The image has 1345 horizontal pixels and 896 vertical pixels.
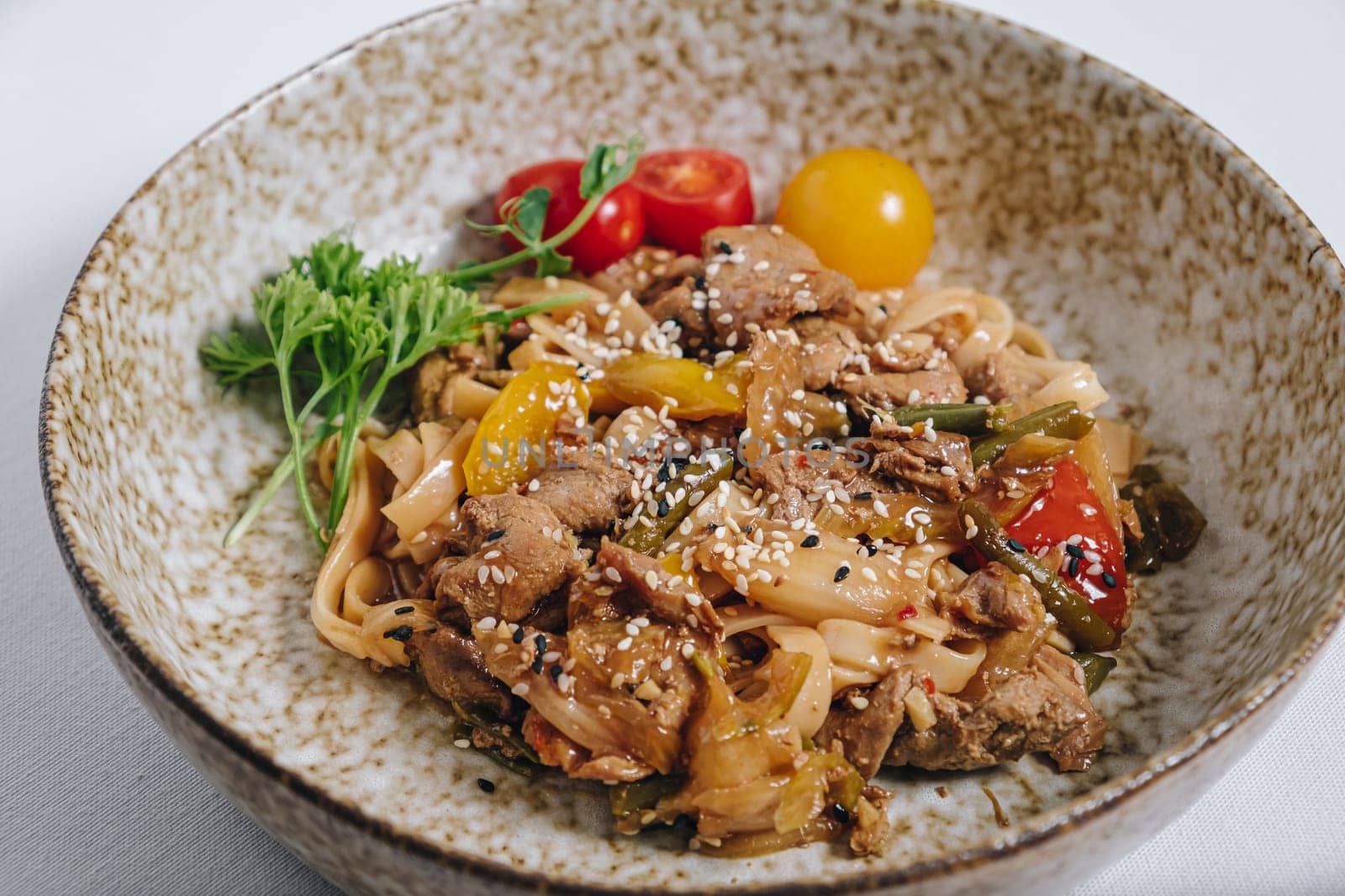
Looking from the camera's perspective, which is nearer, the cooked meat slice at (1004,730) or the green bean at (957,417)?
the cooked meat slice at (1004,730)

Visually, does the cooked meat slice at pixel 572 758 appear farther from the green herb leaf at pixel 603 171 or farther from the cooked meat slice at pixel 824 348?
the green herb leaf at pixel 603 171

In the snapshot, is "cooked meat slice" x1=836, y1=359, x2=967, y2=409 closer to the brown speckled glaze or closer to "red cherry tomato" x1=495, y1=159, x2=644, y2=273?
the brown speckled glaze

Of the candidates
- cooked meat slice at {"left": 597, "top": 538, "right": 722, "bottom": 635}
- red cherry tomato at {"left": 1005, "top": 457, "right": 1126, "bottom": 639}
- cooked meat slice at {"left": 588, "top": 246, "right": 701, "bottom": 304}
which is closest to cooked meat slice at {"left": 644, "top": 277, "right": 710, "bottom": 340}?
cooked meat slice at {"left": 588, "top": 246, "right": 701, "bottom": 304}

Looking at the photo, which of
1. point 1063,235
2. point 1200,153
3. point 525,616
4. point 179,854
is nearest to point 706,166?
point 1063,235

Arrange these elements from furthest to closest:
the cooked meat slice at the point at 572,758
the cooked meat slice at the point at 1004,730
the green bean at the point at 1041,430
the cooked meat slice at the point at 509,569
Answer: the green bean at the point at 1041,430 < the cooked meat slice at the point at 509,569 < the cooked meat slice at the point at 1004,730 < the cooked meat slice at the point at 572,758

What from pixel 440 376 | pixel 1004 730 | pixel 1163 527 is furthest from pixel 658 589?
pixel 1163 527

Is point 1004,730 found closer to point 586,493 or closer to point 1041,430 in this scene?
point 1041,430

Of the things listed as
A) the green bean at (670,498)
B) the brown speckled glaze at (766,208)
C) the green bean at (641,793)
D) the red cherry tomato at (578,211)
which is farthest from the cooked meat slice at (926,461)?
the red cherry tomato at (578,211)
